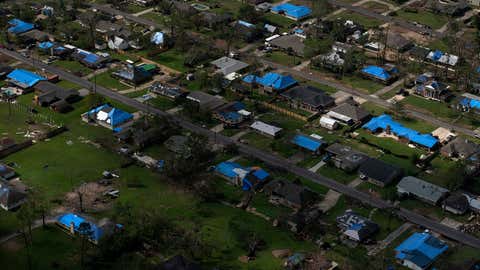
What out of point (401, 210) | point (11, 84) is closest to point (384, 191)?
point (401, 210)

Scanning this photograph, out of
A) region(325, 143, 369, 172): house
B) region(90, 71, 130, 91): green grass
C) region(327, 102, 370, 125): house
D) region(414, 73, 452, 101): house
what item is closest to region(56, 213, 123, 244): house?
region(325, 143, 369, 172): house

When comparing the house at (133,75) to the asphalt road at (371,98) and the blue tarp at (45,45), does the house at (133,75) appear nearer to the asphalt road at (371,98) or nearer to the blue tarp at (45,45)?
the blue tarp at (45,45)

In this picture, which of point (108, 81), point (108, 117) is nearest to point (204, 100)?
point (108, 117)

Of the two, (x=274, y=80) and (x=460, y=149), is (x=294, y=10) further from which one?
(x=460, y=149)

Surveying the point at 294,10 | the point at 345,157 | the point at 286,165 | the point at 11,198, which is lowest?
the point at 286,165

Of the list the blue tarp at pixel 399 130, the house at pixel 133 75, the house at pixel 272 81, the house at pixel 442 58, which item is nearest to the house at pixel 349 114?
the blue tarp at pixel 399 130

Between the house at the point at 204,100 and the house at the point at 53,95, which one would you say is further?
the house at the point at 53,95

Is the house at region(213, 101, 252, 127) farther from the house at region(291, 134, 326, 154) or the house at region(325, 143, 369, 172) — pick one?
the house at region(325, 143, 369, 172)
